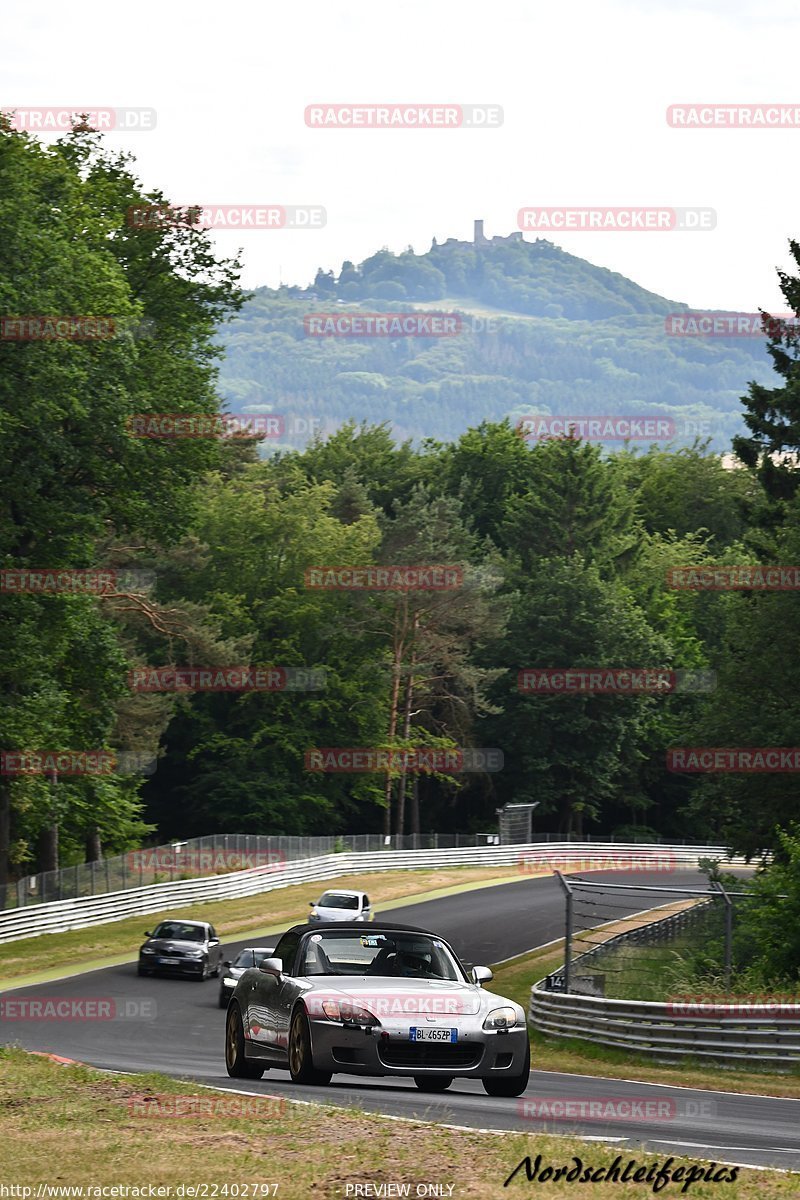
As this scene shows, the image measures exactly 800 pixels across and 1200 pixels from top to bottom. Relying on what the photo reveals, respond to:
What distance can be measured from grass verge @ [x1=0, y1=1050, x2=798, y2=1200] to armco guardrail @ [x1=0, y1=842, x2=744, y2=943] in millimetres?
33337

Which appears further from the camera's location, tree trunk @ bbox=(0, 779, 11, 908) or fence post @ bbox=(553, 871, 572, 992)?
tree trunk @ bbox=(0, 779, 11, 908)

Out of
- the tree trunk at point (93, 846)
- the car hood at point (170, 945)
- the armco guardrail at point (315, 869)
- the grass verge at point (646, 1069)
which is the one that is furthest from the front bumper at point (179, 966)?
the tree trunk at point (93, 846)

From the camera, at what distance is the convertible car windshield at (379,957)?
1433 centimetres

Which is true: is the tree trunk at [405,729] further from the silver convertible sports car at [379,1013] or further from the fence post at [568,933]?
the silver convertible sports car at [379,1013]


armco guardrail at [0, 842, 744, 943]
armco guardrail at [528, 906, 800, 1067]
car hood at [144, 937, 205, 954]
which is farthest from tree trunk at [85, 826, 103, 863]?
armco guardrail at [528, 906, 800, 1067]

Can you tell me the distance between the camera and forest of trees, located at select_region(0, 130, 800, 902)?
37.6m

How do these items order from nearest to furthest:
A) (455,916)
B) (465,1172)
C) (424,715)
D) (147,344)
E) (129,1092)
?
(465,1172)
(129,1092)
(147,344)
(455,916)
(424,715)

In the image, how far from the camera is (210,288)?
4638 centimetres

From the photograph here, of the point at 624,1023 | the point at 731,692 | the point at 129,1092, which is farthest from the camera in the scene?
the point at 731,692

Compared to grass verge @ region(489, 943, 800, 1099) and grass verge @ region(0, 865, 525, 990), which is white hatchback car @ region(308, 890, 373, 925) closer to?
grass verge @ region(0, 865, 525, 990)

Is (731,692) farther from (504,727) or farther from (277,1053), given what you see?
(504,727)

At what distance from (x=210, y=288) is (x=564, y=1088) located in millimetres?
31886

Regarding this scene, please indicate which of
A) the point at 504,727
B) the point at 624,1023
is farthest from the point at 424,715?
the point at 624,1023

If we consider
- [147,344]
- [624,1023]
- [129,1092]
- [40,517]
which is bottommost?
[624,1023]
